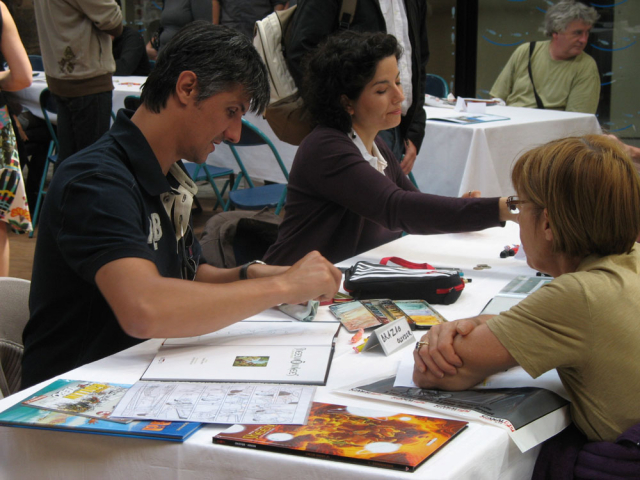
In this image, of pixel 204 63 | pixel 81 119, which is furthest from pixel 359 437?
pixel 81 119

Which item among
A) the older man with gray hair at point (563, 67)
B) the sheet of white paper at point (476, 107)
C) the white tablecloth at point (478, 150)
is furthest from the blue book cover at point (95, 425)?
the older man with gray hair at point (563, 67)

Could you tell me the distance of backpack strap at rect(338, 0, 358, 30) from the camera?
2709 mm

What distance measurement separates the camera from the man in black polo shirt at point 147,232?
1.17 m

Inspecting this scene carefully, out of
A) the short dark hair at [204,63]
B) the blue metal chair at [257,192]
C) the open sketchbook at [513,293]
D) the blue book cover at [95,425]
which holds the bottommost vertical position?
the blue metal chair at [257,192]

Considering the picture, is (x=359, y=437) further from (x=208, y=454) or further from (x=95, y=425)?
(x=95, y=425)

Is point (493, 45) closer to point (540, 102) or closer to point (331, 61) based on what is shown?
point (540, 102)

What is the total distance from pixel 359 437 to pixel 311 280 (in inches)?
18.8

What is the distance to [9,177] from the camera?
8.73 ft

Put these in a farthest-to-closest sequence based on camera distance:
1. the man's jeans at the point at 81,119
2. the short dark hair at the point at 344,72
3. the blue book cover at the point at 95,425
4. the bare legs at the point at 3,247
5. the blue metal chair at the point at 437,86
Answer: the blue metal chair at the point at 437,86
the man's jeans at the point at 81,119
the bare legs at the point at 3,247
the short dark hair at the point at 344,72
the blue book cover at the point at 95,425

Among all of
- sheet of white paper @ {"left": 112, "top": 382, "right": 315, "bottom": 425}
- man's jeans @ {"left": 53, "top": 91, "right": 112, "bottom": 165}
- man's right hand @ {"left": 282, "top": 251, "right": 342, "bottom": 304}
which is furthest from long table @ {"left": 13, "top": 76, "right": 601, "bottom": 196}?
sheet of white paper @ {"left": 112, "top": 382, "right": 315, "bottom": 425}

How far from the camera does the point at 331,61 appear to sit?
2.13m

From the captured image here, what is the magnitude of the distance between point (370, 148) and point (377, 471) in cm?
154

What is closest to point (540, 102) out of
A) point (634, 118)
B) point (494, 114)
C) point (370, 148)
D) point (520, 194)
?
point (494, 114)

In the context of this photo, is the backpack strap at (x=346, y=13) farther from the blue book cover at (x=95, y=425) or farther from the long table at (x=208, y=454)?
the blue book cover at (x=95, y=425)
